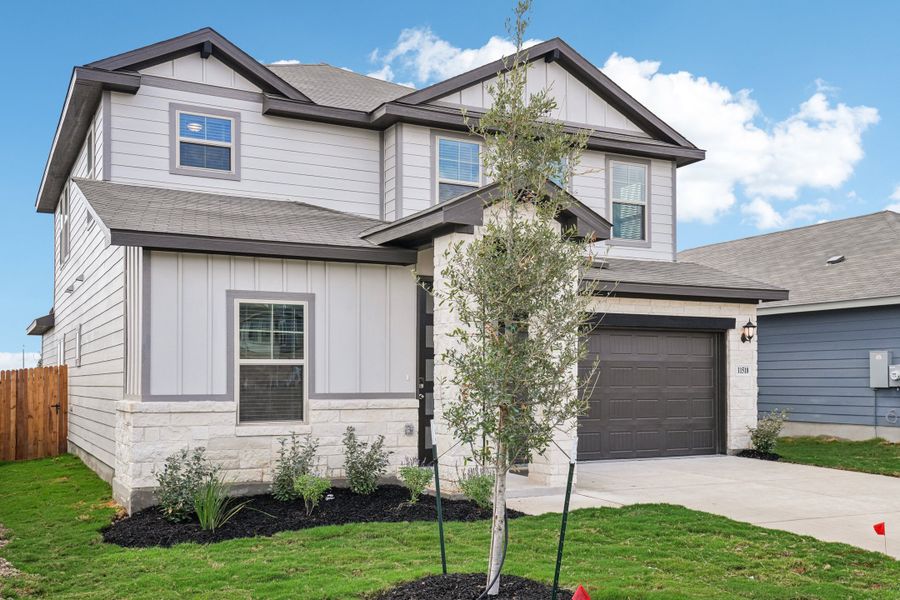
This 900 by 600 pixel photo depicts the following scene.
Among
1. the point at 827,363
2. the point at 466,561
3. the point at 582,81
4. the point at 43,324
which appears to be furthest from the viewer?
the point at 43,324

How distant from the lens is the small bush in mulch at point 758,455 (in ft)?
45.9

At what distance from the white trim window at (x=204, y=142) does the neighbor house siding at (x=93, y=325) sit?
114 centimetres

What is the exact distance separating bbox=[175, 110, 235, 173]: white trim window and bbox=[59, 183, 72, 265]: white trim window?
554 centimetres

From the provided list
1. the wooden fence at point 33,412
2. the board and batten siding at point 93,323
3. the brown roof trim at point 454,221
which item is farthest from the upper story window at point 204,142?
the wooden fence at point 33,412

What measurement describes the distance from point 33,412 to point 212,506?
382 inches

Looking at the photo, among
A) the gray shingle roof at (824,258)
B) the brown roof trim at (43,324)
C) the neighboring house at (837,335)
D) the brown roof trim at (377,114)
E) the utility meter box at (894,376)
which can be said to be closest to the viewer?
the brown roof trim at (377,114)

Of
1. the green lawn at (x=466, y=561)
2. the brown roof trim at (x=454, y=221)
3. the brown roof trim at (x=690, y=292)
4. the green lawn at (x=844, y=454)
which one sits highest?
the brown roof trim at (x=454, y=221)

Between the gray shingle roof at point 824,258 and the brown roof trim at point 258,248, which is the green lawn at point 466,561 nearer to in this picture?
the brown roof trim at point 258,248

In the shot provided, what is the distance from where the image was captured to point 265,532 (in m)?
8.05

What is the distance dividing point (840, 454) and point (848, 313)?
3678 millimetres

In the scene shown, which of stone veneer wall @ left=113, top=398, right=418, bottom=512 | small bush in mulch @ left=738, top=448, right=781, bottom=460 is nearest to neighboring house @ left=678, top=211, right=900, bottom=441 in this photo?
small bush in mulch @ left=738, top=448, right=781, bottom=460

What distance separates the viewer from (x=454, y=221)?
367 inches

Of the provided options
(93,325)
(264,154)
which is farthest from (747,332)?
(93,325)

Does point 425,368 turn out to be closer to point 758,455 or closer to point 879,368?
point 758,455
